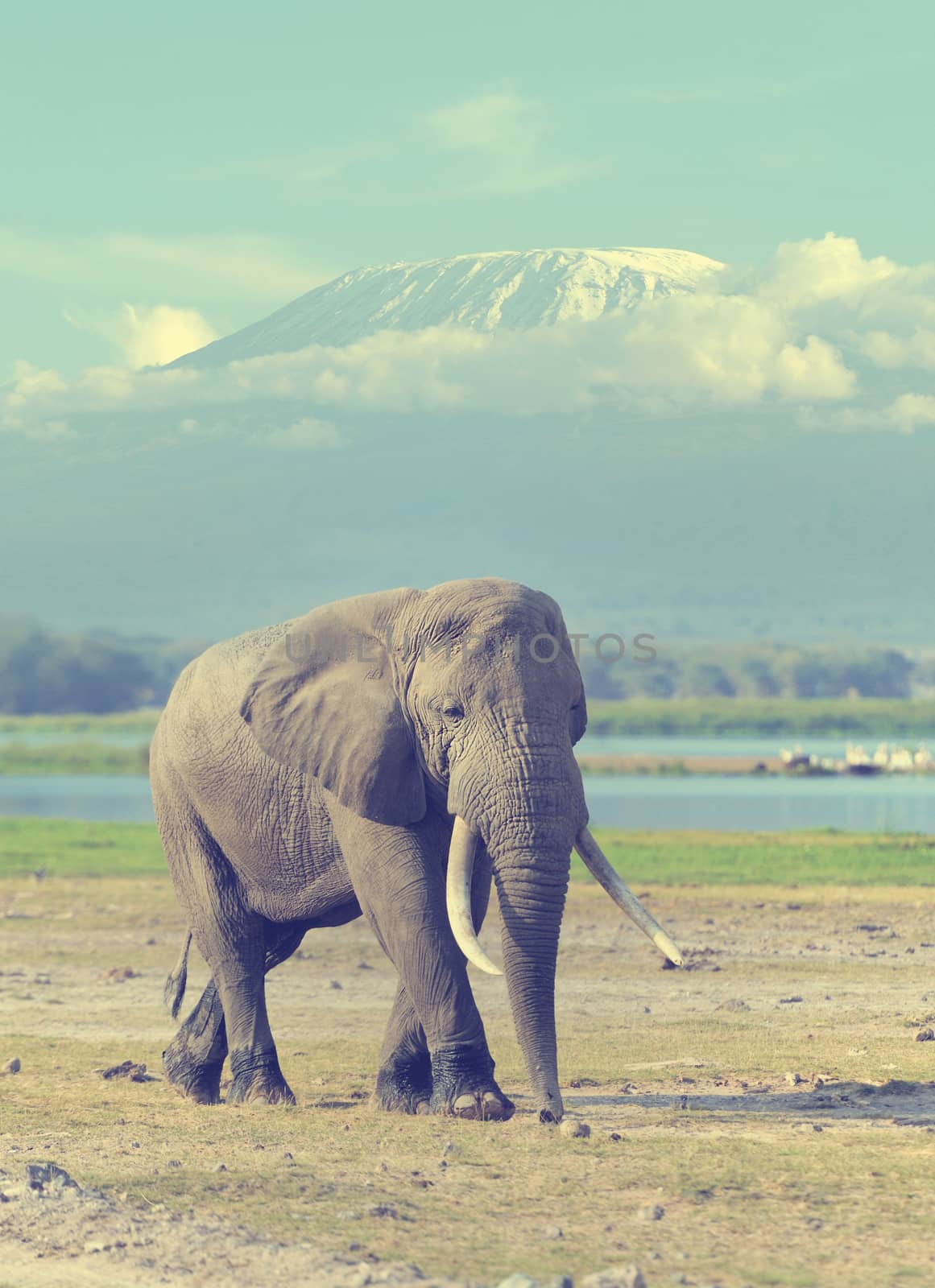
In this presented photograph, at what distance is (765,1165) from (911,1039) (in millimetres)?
4677

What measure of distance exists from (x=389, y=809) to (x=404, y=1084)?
1.76 meters

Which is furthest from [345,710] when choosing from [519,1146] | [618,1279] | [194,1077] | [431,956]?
[618,1279]

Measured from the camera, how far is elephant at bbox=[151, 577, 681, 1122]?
34.9 ft

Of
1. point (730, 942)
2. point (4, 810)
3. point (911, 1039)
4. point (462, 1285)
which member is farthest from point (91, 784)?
point (462, 1285)

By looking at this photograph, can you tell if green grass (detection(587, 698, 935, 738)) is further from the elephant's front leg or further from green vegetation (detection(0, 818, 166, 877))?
the elephant's front leg

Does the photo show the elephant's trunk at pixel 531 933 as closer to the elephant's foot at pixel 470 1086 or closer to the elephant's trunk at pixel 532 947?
the elephant's trunk at pixel 532 947

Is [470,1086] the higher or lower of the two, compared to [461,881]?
lower

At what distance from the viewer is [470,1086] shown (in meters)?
11.0

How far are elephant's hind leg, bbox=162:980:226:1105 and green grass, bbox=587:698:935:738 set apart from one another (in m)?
116

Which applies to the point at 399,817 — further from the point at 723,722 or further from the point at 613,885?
the point at 723,722

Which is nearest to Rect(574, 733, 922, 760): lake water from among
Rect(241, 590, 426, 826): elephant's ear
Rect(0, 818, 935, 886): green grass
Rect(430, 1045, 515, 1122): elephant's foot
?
Rect(0, 818, 935, 886): green grass

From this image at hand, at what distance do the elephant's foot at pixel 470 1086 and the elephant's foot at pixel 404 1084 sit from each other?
586 millimetres

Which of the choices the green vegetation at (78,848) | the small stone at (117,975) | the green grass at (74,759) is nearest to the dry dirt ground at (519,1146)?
the small stone at (117,975)

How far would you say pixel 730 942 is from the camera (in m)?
21.2
